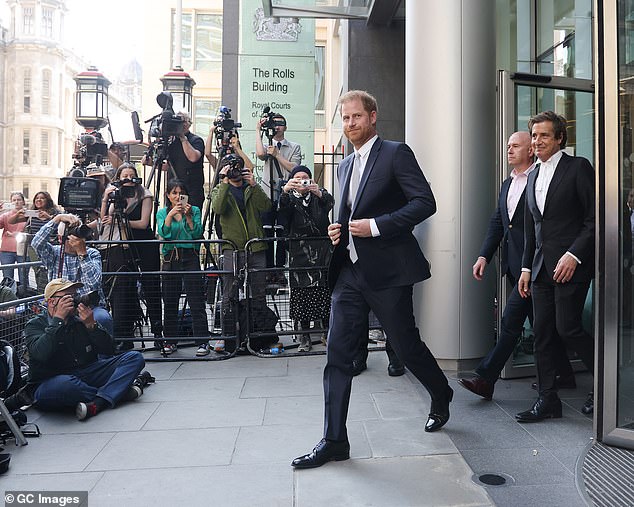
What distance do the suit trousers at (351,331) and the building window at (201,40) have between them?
852 inches

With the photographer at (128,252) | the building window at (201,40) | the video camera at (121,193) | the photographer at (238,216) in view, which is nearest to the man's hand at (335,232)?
the photographer at (238,216)

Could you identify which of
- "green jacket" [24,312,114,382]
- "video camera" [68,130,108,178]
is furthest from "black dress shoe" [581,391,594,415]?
"video camera" [68,130,108,178]

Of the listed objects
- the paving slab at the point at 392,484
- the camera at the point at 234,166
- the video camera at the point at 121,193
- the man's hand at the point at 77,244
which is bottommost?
the paving slab at the point at 392,484

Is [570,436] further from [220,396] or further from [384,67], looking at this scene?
[384,67]

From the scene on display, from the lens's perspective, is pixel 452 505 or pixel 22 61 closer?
pixel 452 505

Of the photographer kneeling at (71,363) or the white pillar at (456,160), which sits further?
the white pillar at (456,160)

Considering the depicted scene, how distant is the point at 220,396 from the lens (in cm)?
514

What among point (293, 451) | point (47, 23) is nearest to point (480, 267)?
point (293, 451)

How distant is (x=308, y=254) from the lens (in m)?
6.66

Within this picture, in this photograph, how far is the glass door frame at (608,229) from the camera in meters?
3.66

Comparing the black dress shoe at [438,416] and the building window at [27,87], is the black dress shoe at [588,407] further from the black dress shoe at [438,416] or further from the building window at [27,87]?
the building window at [27,87]

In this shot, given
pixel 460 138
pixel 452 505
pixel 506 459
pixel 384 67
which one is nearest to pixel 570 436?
pixel 506 459

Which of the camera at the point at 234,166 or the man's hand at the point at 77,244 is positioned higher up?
the camera at the point at 234,166

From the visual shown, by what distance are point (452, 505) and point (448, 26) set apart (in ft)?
12.9
